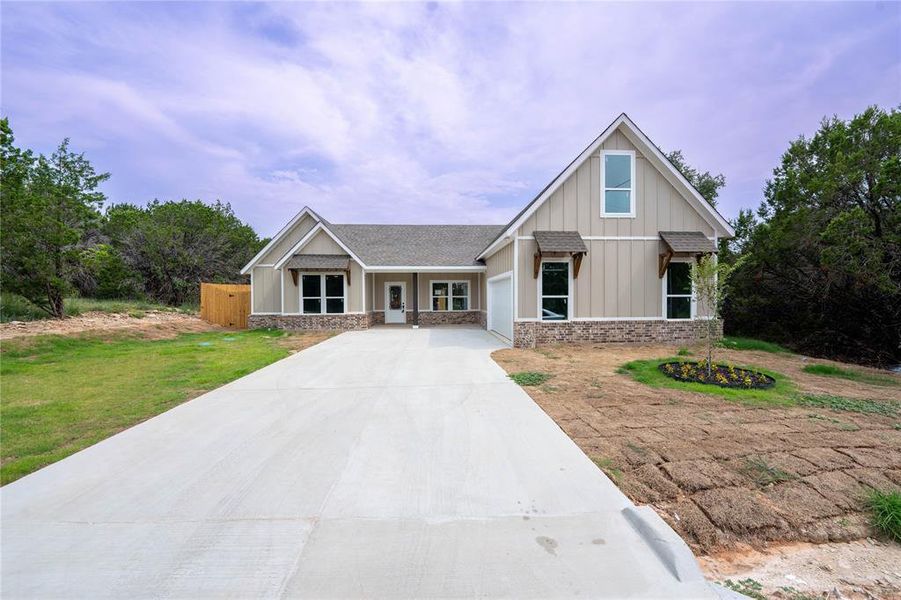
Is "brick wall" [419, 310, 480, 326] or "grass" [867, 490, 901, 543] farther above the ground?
"brick wall" [419, 310, 480, 326]

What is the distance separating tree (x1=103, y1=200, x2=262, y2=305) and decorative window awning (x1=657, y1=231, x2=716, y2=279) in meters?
28.0

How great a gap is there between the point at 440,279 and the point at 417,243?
2.53 meters

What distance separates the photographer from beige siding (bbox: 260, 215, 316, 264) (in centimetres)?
1752

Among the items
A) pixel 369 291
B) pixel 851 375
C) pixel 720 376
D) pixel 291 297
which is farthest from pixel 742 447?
pixel 291 297

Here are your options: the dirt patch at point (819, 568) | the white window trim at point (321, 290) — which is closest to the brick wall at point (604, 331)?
the white window trim at point (321, 290)

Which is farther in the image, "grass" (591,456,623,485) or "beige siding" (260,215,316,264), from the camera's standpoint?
"beige siding" (260,215,316,264)

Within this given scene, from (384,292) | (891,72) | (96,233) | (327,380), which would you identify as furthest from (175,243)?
(891,72)

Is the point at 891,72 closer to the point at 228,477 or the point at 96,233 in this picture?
the point at 228,477

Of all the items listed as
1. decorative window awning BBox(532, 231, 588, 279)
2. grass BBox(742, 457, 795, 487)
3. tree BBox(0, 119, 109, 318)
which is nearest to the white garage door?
decorative window awning BBox(532, 231, 588, 279)

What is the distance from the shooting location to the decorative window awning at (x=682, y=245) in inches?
448

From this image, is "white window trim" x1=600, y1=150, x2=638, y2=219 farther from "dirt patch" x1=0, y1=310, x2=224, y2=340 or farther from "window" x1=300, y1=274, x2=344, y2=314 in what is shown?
"dirt patch" x1=0, y1=310, x2=224, y2=340

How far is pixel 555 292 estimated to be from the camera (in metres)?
11.8

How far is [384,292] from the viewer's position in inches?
770

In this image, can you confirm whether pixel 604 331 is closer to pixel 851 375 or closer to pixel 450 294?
pixel 851 375
